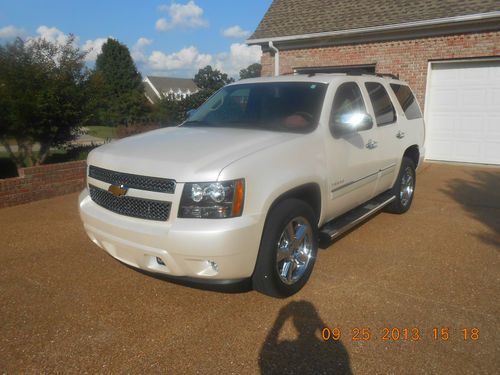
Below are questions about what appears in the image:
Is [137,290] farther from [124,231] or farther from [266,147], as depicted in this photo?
[266,147]

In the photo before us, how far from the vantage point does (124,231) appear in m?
3.06

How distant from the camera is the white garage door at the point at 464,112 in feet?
31.5

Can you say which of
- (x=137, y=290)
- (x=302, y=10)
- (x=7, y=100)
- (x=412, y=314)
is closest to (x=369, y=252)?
(x=412, y=314)

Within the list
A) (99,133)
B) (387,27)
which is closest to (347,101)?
(387,27)

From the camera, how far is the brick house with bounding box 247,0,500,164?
31.0ft

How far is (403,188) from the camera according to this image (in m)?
5.89

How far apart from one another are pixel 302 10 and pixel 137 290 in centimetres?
1166

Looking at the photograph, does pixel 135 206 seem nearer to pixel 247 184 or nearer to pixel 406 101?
pixel 247 184

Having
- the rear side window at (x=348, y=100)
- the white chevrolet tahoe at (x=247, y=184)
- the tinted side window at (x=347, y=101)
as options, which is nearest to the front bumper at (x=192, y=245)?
the white chevrolet tahoe at (x=247, y=184)

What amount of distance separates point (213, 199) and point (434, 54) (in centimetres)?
925

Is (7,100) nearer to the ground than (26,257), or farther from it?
farther from it

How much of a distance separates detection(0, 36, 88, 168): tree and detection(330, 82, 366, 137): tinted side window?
5.65 meters
